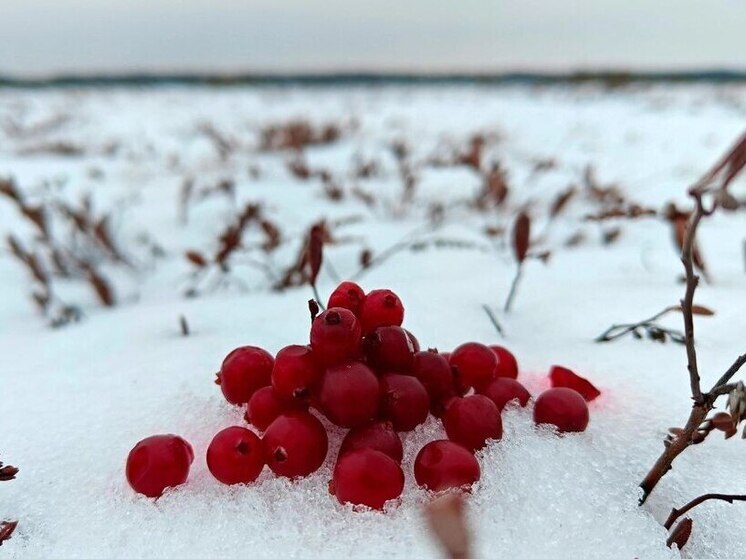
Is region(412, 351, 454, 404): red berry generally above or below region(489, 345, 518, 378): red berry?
above

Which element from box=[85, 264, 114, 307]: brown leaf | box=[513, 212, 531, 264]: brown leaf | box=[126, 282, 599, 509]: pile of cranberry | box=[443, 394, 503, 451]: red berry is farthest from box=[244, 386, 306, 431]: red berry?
box=[85, 264, 114, 307]: brown leaf

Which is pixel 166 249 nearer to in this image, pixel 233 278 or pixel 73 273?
pixel 73 273

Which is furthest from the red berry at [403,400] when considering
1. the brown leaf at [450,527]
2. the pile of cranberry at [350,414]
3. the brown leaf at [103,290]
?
the brown leaf at [103,290]

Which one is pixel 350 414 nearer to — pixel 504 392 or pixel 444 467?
pixel 444 467

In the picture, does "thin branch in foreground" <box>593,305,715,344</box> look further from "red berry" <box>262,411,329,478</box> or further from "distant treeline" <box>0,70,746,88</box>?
"distant treeline" <box>0,70,746,88</box>

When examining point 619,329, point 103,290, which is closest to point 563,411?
point 619,329
